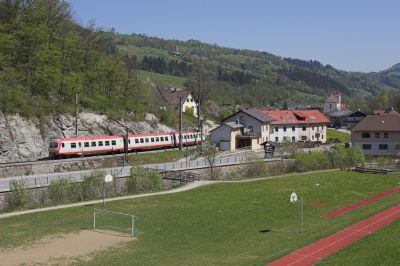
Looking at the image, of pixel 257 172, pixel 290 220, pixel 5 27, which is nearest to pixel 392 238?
pixel 290 220

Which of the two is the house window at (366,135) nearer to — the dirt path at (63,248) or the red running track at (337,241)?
the red running track at (337,241)

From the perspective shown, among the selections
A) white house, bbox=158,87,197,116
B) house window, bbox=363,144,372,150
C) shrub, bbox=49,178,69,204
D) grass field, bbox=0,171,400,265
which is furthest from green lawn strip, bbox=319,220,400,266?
white house, bbox=158,87,197,116

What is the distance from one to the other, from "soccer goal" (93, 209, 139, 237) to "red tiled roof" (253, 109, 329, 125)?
199 ft

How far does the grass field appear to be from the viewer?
83.5 feet

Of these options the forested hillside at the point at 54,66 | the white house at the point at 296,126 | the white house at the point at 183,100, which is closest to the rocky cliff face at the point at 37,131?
the forested hillside at the point at 54,66

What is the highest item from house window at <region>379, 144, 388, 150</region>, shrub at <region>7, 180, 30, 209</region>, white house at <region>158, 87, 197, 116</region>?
white house at <region>158, 87, 197, 116</region>

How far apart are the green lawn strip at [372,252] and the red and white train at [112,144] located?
125ft

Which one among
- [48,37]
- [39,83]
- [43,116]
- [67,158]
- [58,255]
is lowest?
[58,255]

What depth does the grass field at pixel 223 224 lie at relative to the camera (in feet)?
83.5

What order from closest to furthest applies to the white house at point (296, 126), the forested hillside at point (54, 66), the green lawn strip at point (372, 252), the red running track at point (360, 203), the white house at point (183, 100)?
the green lawn strip at point (372, 252) < the red running track at point (360, 203) < the forested hillside at point (54, 66) < the white house at point (296, 126) < the white house at point (183, 100)

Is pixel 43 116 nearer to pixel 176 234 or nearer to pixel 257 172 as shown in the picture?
pixel 257 172

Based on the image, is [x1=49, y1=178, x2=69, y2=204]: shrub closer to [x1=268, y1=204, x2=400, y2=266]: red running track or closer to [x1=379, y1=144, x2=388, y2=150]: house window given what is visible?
[x1=268, y1=204, x2=400, y2=266]: red running track

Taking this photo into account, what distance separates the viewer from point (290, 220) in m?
34.8

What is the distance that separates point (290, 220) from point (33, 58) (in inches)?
1856
